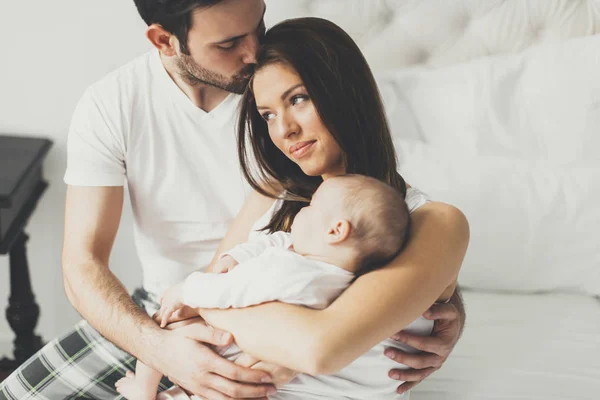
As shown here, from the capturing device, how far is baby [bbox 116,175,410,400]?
104cm

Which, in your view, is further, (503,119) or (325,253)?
(503,119)

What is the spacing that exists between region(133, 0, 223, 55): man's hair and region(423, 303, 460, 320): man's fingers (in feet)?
2.34

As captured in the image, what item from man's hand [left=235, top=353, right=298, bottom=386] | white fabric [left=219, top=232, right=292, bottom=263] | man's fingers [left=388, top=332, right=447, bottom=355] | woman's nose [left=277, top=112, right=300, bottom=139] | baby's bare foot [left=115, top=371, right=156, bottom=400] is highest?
woman's nose [left=277, top=112, right=300, bottom=139]

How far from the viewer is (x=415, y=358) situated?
1.21m

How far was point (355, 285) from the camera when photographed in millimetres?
1038

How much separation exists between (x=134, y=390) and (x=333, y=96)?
69 centimetres

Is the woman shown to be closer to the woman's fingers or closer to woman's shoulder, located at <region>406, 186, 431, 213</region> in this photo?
woman's shoulder, located at <region>406, 186, 431, 213</region>

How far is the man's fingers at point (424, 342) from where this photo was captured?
118 centimetres

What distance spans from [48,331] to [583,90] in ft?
5.95

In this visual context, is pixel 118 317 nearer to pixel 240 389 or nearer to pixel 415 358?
pixel 240 389

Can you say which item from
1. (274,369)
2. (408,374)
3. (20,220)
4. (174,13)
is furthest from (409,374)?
(20,220)

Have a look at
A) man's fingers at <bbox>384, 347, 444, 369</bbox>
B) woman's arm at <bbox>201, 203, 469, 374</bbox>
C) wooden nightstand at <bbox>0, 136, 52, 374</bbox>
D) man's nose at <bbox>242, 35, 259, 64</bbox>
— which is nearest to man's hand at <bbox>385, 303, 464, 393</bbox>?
man's fingers at <bbox>384, 347, 444, 369</bbox>

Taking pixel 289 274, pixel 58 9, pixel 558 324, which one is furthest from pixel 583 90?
pixel 58 9

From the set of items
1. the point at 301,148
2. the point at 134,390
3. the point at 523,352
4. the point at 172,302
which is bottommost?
the point at 523,352
